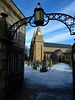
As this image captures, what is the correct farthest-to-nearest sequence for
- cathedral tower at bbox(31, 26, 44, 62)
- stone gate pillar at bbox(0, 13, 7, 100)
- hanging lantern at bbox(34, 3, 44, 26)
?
cathedral tower at bbox(31, 26, 44, 62) < hanging lantern at bbox(34, 3, 44, 26) < stone gate pillar at bbox(0, 13, 7, 100)

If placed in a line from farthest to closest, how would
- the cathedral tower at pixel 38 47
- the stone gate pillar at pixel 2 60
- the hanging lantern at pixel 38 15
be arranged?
1. the cathedral tower at pixel 38 47
2. the hanging lantern at pixel 38 15
3. the stone gate pillar at pixel 2 60

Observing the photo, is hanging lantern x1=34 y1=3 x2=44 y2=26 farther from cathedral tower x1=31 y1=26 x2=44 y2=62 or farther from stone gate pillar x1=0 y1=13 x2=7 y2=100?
cathedral tower x1=31 y1=26 x2=44 y2=62

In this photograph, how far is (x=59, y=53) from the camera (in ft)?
169

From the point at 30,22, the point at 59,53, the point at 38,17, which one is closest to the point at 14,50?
the point at 30,22

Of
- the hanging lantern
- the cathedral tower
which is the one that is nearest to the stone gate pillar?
the hanging lantern

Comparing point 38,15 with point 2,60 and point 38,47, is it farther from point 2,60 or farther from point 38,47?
point 38,47

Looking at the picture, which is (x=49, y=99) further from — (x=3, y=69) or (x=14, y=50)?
(x=14, y=50)

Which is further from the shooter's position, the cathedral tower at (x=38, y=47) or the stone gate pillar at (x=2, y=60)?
the cathedral tower at (x=38, y=47)

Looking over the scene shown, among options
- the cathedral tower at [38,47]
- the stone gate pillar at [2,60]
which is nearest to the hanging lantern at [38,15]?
the stone gate pillar at [2,60]

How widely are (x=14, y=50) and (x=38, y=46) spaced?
156 feet

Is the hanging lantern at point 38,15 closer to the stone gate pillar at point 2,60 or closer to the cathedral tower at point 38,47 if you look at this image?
the stone gate pillar at point 2,60

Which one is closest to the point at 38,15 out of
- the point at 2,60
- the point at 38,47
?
the point at 2,60

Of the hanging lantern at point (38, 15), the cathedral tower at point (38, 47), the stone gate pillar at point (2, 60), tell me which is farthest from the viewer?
the cathedral tower at point (38, 47)

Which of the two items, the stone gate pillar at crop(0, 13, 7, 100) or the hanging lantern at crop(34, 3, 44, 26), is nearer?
the stone gate pillar at crop(0, 13, 7, 100)
